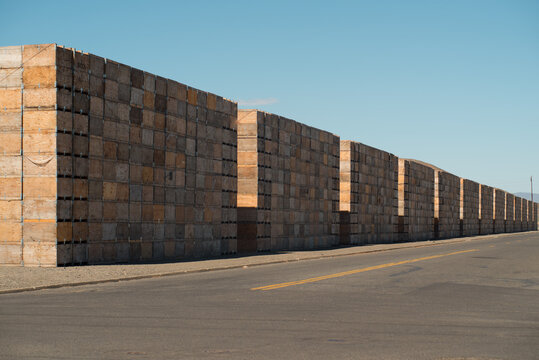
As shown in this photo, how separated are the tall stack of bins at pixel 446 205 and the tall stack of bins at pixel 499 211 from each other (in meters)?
28.0

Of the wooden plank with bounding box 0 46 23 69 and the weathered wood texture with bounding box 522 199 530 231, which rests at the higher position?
the wooden plank with bounding box 0 46 23 69

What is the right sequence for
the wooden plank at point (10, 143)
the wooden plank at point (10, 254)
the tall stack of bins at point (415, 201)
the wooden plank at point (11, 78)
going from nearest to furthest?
the wooden plank at point (10, 254), the wooden plank at point (10, 143), the wooden plank at point (11, 78), the tall stack of bins at point (415, 201)

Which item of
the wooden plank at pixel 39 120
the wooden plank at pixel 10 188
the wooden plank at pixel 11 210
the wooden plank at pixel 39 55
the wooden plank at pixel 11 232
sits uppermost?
the wooden plank at pixel 39 55

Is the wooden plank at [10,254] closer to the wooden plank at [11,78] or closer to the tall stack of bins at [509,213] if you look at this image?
the wooden plank at [11,78]

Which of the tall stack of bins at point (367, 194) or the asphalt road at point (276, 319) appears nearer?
the asphalt road at point (276, 319)

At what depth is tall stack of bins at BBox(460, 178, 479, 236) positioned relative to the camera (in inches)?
3113

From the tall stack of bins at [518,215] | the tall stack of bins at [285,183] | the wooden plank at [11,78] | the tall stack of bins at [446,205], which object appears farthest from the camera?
the tall stack of bins at [518,215]

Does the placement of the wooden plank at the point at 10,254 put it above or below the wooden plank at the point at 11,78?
below

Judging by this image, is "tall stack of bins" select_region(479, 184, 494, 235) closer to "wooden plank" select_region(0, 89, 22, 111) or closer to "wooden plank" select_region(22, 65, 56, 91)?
"wooden plank" select_region(22, 65, 56, 91)

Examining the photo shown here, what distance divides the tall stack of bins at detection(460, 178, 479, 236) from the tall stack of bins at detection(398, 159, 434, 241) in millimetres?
16699

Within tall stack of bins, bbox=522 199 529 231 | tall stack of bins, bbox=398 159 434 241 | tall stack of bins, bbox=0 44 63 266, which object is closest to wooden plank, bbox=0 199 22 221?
tall stack of bins, bbox=0 44 63 266

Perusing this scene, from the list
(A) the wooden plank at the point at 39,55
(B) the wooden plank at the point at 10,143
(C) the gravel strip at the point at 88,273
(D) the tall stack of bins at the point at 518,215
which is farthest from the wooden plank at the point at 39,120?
(D) the tall stack of bins at the point at 518,215

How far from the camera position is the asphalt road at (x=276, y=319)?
7387 millimetres

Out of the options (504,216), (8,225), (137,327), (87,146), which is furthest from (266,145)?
(504,216)
